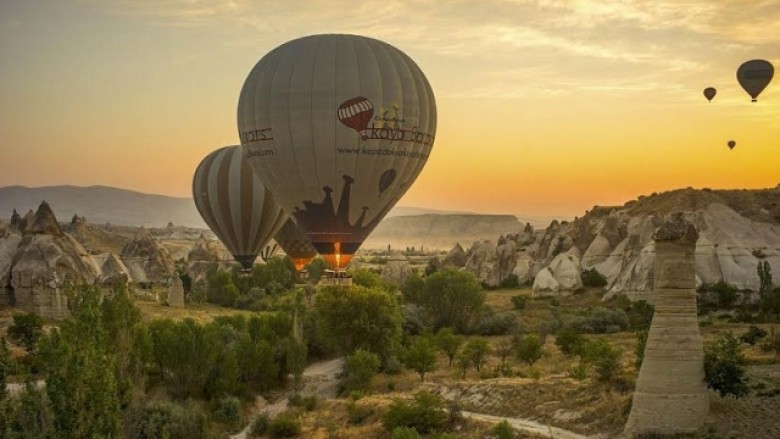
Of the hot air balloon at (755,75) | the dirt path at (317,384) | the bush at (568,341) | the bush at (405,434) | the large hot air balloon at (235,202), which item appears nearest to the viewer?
the bush at (405,434)

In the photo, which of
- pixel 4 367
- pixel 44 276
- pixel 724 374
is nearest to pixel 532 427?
pixel 724 374

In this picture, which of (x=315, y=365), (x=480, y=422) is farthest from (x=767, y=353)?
(x=315, y=365)

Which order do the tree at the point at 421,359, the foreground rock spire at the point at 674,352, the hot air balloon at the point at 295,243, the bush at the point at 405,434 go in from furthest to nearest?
the hot air balloon at the point at 295,243 → the tree at the point at 421,359 → the bush at the point at 405,434 → the foreground rock spire at the point at 674,352

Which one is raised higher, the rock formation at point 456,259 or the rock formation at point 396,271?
the rock formation at point 456,259

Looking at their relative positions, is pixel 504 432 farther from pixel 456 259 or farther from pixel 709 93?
pixel 456 259

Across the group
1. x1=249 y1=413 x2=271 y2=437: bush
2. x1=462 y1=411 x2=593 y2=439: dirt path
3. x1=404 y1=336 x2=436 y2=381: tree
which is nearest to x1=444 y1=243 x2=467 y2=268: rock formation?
x1=404 y1=336 x2=436 y2=381: tree

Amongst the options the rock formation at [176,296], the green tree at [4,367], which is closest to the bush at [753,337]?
the green tree at [4,367]

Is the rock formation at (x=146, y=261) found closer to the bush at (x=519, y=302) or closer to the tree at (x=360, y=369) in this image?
the bush at (x=519, y=302)

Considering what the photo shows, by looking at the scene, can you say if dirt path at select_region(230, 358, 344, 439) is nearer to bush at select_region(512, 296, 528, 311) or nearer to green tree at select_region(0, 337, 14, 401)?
green tree at select_region(0, 337, 14, 401)
